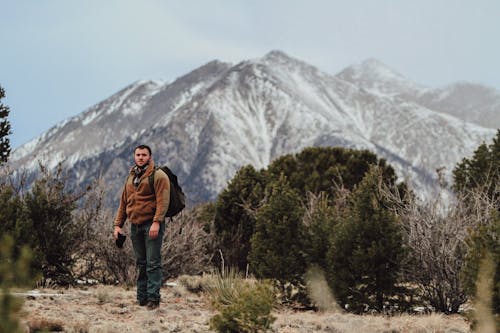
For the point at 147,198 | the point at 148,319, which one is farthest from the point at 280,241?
the point at 148,319

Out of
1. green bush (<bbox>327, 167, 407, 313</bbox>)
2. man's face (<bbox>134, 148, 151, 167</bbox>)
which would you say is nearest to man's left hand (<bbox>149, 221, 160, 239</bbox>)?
man's face (<bbox>134, 148, 151, 167</bbox>)

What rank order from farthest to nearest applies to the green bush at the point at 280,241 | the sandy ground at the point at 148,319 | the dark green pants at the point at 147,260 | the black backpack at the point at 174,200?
the green bush at the point at 280,241, the black backpack at the point at 174,200, the dark green pants at the point at 147,260, the sandy ground at the point at 148,319

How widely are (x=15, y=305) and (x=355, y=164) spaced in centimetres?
2939

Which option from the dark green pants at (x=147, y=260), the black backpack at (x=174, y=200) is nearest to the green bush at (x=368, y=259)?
the black backpack at (x=174, y=200)

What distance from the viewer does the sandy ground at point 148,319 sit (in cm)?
542

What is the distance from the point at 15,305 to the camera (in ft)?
6.98

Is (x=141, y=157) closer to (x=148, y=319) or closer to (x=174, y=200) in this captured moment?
(x=174, y=200)

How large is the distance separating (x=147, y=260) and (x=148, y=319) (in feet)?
3.37

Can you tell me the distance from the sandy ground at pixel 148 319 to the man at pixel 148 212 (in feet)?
1.45

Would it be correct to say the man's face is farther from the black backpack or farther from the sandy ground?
the sandy ground

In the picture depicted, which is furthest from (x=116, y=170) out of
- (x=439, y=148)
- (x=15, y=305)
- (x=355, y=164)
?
(x=15, y=305)

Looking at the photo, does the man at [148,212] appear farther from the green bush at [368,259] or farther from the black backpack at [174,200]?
the green bush at [368,259]

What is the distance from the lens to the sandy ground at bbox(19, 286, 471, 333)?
213 inches

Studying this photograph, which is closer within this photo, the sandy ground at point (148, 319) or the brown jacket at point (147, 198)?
the sandy ground at point (148, 319)
